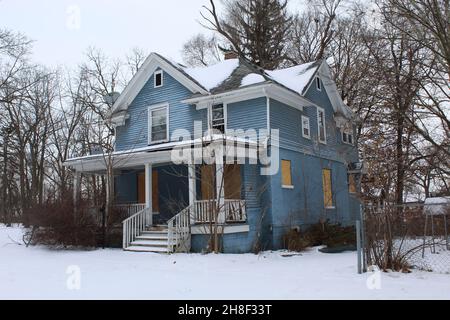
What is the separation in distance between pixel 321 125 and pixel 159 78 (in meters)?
7.59

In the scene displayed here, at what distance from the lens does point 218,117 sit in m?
16.9

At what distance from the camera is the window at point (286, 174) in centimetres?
1596

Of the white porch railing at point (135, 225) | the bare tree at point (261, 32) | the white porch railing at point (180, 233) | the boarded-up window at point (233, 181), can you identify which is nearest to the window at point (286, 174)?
the boarded-up window at point (233, 181)

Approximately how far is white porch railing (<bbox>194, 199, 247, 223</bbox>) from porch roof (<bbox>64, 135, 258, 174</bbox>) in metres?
1.82

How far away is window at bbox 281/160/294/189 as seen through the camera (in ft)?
52.4

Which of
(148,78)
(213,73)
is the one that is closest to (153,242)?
(148,78)

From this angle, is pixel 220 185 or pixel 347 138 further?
pixel 347 138

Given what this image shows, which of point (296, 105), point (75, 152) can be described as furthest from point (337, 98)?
point (75, 152)

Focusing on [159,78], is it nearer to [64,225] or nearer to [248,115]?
[248,115]

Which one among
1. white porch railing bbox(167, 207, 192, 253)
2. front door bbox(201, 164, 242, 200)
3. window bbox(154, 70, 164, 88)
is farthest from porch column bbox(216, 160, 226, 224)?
window bbox(154, 70, 164, 88)

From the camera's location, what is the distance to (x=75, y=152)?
3481 cm

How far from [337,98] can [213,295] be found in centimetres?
1645

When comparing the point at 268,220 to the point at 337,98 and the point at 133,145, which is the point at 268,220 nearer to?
the point at 133,145

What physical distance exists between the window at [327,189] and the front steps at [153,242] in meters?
7.91
